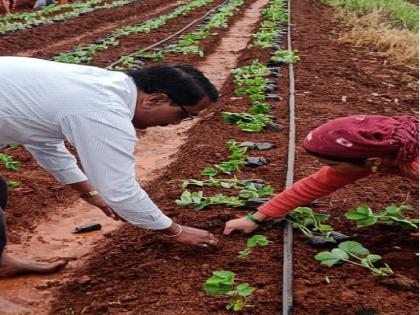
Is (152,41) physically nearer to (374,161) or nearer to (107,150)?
(374,161)

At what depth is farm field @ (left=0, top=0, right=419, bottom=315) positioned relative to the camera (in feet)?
9.77

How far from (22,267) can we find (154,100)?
142 cm

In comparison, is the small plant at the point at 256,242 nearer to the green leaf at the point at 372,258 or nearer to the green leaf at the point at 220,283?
the green leaf at the point at 220,283

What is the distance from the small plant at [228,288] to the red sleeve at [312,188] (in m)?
→ 0.61

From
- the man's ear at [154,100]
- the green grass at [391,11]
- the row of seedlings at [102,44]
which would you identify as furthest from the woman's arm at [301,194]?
the green grass at [391,11]

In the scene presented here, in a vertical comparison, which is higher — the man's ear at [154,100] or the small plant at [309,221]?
the man's ear at [154,100]

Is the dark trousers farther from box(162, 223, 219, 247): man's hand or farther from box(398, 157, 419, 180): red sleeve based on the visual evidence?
box(398, 157, 419, 180): red sleeve

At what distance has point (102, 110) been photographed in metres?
2.51

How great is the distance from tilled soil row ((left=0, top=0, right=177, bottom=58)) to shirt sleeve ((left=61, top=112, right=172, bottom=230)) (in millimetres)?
9128

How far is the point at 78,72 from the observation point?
8.87ft

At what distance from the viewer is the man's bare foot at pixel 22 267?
3.41 metres

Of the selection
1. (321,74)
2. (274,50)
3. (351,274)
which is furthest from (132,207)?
(274,50)

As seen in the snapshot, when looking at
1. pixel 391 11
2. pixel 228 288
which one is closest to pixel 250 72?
pixel 228 288

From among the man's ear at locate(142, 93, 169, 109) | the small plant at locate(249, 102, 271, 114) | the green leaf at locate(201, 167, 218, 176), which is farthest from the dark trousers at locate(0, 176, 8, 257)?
the small plant at locate(249, 102, 271, 114)
